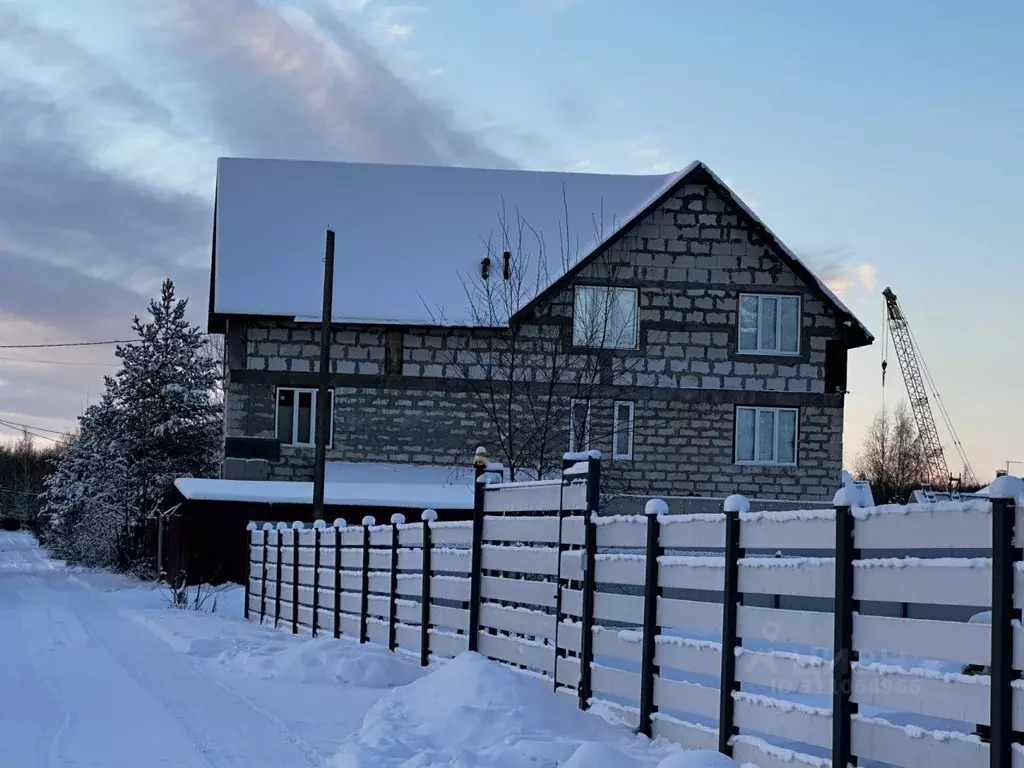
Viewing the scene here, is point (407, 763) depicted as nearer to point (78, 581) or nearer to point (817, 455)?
point (817, 455)

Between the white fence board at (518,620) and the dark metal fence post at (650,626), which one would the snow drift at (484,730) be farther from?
the white fence board at (518,620)

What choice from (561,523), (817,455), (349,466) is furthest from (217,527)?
(561,523)

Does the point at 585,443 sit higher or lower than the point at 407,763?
higher

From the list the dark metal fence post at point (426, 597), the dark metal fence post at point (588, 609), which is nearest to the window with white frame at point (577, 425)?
the dark metal fence post at point (426, 597)

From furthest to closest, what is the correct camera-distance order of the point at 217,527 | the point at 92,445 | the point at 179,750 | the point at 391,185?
the point at 92,445, the point at 391,185, the point at 217,527, the point at 179,750

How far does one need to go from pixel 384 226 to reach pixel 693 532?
956 inches

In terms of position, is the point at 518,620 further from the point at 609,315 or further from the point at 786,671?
the point at 609,315

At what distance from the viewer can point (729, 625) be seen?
7.11 metres

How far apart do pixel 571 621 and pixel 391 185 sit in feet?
80.7

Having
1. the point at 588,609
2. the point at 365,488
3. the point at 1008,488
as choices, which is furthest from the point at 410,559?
the point at 365,488

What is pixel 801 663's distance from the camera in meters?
6.43

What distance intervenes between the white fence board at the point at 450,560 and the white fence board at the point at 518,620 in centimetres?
60

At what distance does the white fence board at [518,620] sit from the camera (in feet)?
32.1

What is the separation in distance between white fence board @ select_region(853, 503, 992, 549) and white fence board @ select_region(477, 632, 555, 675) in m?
4.10
